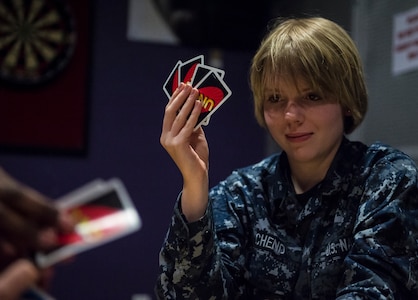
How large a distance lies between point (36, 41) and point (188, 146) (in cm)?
184

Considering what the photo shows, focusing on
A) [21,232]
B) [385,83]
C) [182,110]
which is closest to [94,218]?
[21,232]

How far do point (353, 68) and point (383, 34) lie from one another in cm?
106

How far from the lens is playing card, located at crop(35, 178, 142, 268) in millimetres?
334

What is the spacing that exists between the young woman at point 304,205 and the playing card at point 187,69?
1.5 inches

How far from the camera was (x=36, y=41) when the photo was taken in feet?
8.58

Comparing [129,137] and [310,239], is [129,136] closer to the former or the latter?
[129,137]

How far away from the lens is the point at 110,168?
8.98ft

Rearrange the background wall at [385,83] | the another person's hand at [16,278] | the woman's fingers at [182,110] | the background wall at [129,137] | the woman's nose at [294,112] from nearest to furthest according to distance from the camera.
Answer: the another person's hand at [16,278] < the woman's fingers at [182,110] < the woman's nose at [294,112] < the background wall at [385,83] < the background wall at [129,137]

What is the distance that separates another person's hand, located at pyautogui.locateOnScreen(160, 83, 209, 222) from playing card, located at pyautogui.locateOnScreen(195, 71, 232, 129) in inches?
0.5

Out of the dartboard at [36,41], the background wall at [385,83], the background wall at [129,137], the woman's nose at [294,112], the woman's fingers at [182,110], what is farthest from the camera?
the background wall at [129,137]

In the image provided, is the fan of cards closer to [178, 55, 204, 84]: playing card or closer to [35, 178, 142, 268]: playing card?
[178, 55, 204, 84]: playing card

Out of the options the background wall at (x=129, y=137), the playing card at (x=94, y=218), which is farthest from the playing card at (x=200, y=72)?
the background wall at (x=129, y=137)

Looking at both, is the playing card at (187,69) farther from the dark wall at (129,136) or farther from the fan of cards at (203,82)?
the dark wall at (129,136)

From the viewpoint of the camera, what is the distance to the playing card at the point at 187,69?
3.20 feet
